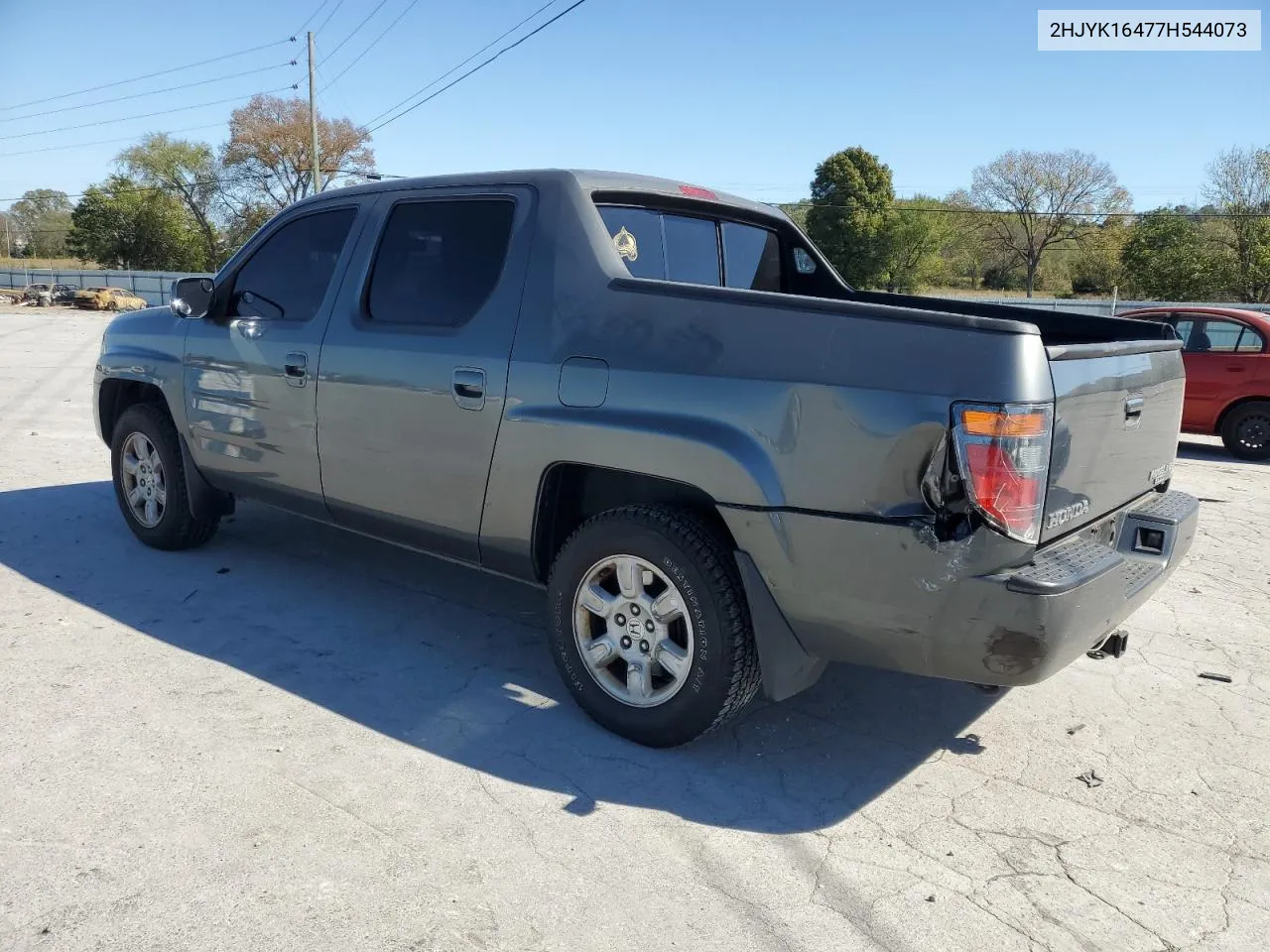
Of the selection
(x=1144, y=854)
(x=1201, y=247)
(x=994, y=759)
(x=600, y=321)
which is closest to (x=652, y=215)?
(x=600, y=321)

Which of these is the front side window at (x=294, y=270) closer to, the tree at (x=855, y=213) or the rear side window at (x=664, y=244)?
the rear side window at (x=664, y=244)

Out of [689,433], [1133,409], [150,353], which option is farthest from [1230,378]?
[150,353]

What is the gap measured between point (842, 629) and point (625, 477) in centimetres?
99

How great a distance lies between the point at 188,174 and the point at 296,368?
78393 mm

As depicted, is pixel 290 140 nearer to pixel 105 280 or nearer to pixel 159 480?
pixel 105 280

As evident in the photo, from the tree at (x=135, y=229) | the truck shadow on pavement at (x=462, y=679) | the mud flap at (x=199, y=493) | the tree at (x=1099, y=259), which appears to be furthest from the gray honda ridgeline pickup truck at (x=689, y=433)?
the tree at (x=135, y=229)

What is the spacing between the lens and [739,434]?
9.39 feet

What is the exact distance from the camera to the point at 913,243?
61781 mm

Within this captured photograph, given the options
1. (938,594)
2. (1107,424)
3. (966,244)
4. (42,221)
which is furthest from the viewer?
(42,221)

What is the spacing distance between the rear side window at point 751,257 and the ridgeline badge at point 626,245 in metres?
0.67

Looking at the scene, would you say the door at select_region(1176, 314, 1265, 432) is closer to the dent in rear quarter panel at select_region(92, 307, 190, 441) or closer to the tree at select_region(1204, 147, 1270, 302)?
the dent in rear quarter panel at select_region(92, 307, 190, 441)

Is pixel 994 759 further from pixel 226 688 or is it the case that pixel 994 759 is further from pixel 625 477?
pixel 226 688

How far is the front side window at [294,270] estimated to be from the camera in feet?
14.3

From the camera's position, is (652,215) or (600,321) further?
(652,215)
